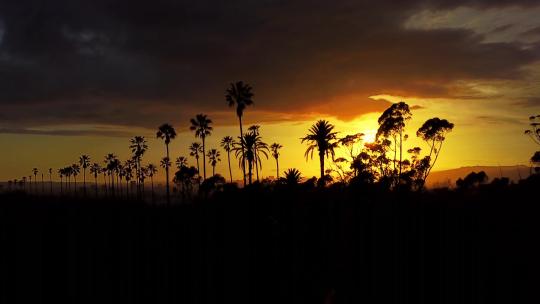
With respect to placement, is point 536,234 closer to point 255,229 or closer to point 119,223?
point 255,229

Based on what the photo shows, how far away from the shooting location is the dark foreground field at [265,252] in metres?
23.5

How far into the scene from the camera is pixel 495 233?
95.9 ft

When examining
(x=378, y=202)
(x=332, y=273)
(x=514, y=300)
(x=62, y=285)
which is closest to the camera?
(x=62, y=285)

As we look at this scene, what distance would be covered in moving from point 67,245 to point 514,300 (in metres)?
22.1

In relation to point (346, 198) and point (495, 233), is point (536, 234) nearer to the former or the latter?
point (495, 233)

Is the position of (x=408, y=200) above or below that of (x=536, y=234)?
above

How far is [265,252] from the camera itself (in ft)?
89.5

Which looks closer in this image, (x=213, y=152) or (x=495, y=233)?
(x=495, y=233)

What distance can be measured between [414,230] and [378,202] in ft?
12.1

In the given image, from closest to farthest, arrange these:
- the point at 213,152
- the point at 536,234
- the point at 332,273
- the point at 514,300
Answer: the point at 514,300 → the point at 332,273 → the point at 536,234 → the point at 213,152

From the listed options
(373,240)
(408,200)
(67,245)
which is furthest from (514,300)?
(67,245)

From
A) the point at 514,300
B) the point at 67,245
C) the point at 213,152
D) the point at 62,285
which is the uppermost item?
the point at 213,152

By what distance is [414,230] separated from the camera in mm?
28672

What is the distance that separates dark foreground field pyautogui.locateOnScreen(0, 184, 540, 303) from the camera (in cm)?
2355
